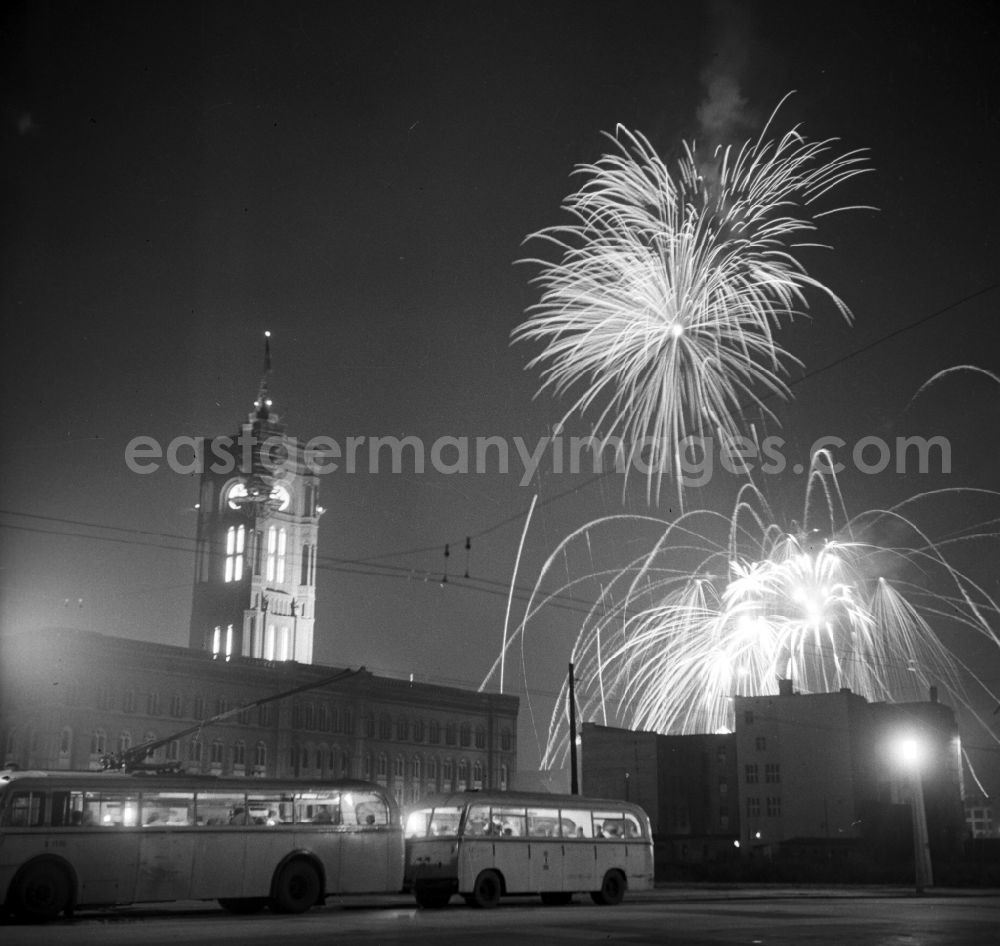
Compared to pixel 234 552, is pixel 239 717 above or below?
below

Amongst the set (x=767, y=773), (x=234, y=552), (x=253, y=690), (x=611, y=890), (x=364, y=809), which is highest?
(x=234, y=552)

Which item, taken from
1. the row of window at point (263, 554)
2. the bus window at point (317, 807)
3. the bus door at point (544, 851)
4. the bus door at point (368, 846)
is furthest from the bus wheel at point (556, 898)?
the row of window at point (263, 554)

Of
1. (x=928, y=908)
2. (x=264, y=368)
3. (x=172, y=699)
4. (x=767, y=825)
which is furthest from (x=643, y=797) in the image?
(x=928, y=908)

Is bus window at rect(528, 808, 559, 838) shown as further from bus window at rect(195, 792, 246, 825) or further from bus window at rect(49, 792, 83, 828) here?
bus window at rect(49, 792, 83, 828)

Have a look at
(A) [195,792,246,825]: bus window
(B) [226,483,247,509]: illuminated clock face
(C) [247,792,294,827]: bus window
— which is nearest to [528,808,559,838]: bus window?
(C) [247,792,294,827]: bus window

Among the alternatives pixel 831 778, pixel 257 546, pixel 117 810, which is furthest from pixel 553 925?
pixel 257 546

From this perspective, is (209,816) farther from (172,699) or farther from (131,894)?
(172,699)

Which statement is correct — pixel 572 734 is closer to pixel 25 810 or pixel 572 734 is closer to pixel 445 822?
pixel 445 822
